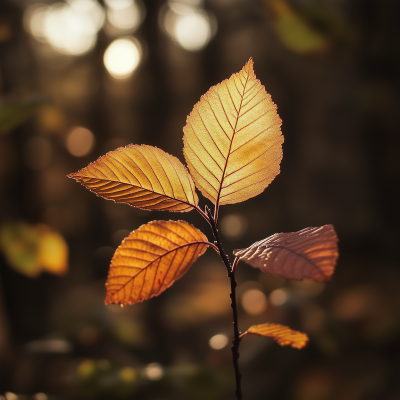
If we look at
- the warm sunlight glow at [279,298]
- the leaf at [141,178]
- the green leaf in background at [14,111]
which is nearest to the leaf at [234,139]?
the leaf at [141,178]

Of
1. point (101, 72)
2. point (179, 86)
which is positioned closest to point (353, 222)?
point (179, 86)

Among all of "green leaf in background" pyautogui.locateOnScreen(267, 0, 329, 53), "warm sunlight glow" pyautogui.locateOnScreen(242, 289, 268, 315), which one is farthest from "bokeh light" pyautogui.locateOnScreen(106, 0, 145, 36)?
"warm sunlight glow" pyautogui.locateOnScreen(242, 289, 268, 315)

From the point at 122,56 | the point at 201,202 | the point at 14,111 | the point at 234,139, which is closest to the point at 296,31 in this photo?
the point at 201,202

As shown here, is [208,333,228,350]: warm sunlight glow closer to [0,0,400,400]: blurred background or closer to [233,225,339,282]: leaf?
[0,0,400,400]: blurred background

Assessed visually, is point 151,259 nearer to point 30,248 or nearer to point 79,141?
point 30,248

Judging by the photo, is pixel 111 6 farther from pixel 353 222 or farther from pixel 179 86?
pixel 353 222
